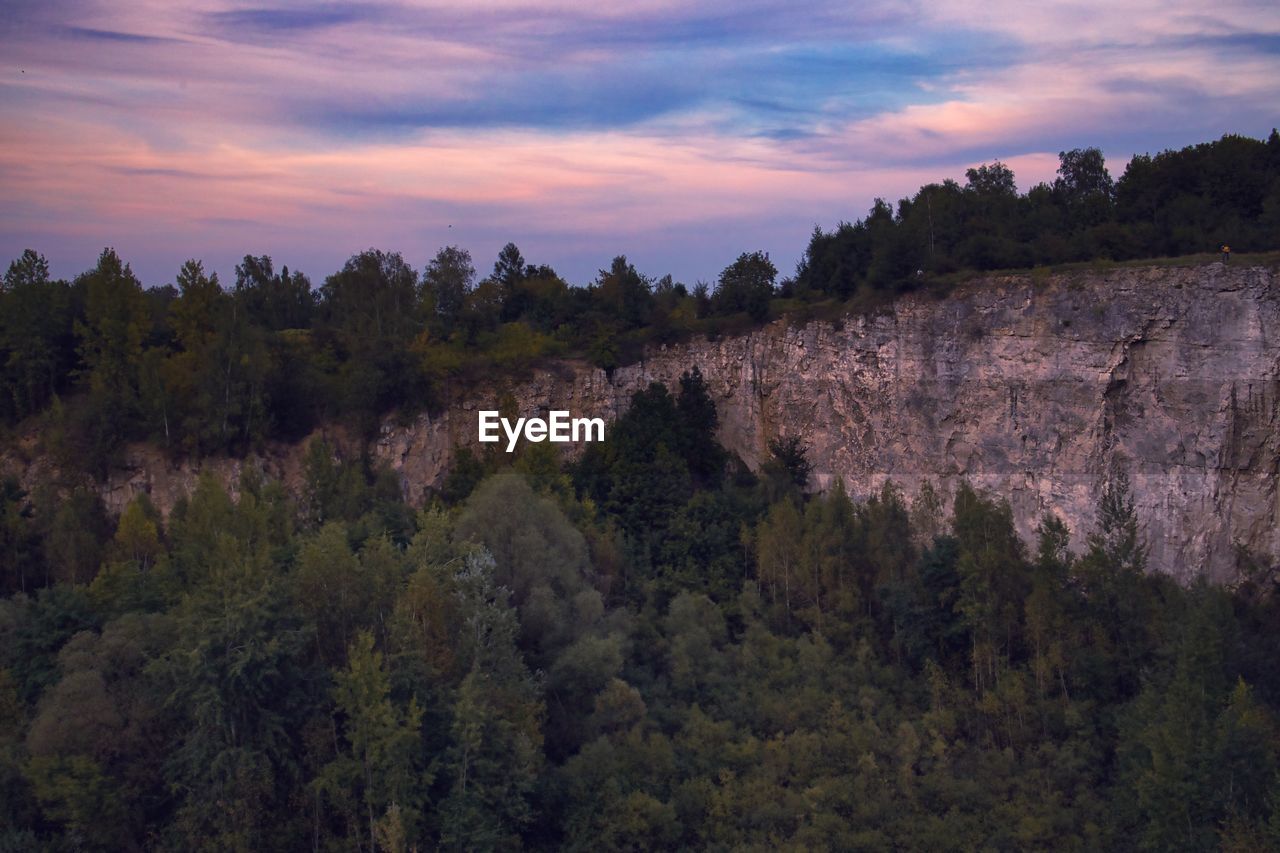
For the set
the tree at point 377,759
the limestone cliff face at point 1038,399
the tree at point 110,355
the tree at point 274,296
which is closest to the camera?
the tree at point 377,759

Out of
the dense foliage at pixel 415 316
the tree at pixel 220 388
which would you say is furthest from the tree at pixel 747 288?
the tree at pixel 220 388

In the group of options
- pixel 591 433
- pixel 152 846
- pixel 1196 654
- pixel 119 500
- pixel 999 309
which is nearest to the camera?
pixel 152 846

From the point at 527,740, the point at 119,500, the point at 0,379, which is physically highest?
→ the point at 0,379

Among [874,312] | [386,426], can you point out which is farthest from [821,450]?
[386,426]

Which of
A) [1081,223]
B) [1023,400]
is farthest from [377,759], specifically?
[1081,223]

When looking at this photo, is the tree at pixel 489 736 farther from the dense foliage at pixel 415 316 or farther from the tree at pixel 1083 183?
the tree at pixel 1083 183

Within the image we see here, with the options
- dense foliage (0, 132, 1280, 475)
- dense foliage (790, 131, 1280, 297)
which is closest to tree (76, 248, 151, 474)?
dense foliage (0, 132, 1280, 475)

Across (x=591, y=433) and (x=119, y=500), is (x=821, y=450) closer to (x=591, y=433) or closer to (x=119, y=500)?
(x=591, y=433)
